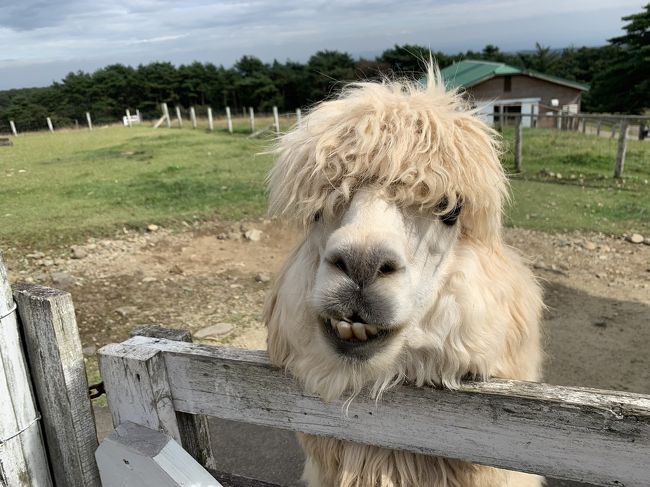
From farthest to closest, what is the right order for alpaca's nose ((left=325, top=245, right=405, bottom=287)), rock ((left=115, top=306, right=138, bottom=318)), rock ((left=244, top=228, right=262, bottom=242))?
rock ((left=244, top=228, right=262, bottom=242)) < rock ((left=115, top=306, right=138, bottom=318)) < alpaca's nose ((left=325, top=245, right=405, bottom=287))

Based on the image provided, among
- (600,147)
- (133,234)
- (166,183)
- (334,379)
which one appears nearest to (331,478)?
(334,379)

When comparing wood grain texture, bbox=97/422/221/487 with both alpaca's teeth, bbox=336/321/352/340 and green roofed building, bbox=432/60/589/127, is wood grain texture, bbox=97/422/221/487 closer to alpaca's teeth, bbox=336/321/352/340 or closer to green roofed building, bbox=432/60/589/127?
alpaca's teeth, bbox=336/321/352/340

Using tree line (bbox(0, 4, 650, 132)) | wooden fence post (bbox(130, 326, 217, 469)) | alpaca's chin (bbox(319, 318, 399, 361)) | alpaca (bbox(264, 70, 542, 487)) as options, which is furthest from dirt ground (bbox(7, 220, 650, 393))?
tree line (bbox(0, 4, 650, 132))

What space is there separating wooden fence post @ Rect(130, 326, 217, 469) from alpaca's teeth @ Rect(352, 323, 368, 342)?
638 millimetres

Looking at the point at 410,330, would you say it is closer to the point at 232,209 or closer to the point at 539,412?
the point at 539,412

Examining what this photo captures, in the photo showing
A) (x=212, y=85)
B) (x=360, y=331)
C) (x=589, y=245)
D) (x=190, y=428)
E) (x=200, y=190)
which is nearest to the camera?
(x=360, y=331)

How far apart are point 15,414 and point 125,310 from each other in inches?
152

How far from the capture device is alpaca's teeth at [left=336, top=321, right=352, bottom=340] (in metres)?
1.45

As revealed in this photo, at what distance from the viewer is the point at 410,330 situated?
1.58 m

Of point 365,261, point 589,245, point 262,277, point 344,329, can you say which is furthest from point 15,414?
point 589,245

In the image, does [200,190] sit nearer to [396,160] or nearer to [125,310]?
[125,310]

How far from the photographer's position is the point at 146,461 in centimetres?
140

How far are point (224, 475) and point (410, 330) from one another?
81cm

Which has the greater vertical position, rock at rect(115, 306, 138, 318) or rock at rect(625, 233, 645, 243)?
rock at rect(115, 306, 138, 318)
